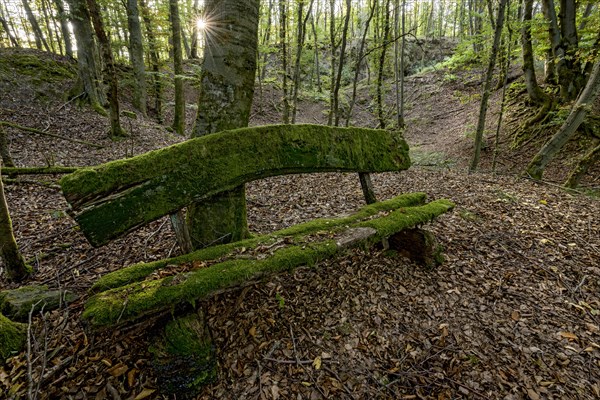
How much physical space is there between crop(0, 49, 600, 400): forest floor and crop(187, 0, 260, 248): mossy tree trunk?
75 centimetres

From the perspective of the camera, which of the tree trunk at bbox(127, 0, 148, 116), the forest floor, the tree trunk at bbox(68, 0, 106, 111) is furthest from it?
the tree trunk at bbox(127, 0, 148, 116)

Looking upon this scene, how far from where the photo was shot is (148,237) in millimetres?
4207

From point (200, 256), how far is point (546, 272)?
477 centimetres

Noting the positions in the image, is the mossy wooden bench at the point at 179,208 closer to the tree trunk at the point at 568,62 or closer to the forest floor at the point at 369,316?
the forest floor at the point at 369,316

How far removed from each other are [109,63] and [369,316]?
8.36 m

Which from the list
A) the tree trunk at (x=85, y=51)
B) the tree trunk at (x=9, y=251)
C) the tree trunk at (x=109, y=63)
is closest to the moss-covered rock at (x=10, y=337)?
the tree trunk at (x=9, y=251)

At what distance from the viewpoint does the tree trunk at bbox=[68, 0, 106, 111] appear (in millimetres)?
8938

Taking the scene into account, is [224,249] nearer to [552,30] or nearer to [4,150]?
[4,150]

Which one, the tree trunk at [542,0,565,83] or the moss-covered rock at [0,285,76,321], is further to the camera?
the tree trunk at [542,0,565,83]

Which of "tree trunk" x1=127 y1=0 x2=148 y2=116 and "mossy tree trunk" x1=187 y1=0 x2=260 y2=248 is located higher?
"tree trunk" x1=127 y1=0 x2=148 y2=116

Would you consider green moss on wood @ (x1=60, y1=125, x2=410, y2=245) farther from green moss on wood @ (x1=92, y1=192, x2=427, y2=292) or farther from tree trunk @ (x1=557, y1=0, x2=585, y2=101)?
tree trunk @ (x1=557, y1=0, x2=585, y2=101)

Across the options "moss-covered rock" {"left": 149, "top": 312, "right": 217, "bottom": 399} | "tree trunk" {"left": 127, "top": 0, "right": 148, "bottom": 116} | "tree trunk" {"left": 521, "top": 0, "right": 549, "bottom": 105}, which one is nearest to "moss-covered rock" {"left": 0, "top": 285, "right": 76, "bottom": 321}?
"moss-covered rock" {"left": 149, "top": 312, "right": 217, "bottom": 399}

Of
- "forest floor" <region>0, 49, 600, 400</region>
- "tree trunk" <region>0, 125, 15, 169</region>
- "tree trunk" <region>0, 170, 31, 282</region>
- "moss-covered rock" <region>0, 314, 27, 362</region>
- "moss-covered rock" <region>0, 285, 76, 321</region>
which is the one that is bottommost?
"forest floor" <region>0, 49, 600, 400</region>

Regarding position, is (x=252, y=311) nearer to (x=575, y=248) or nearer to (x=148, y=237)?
(x=148, y=237)
